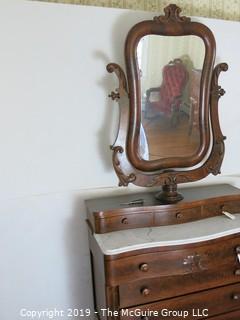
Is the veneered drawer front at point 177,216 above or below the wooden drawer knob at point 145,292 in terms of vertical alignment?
above

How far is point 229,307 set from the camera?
133cm

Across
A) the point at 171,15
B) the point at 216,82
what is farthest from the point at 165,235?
the point at 171,15

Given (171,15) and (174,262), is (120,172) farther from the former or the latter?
(171,15)

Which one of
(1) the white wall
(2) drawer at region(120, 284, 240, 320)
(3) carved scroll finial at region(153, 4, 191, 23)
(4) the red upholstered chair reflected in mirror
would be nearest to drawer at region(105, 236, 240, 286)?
(2) drawer at region(120, 284, 240, 320)

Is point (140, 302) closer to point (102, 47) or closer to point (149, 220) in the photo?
point (149, 220)

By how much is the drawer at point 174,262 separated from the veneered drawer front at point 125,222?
164 millimetres

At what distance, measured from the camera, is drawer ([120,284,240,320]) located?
1.20 meters

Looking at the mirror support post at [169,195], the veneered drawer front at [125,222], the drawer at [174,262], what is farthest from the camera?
the mirror support post at [169,195]

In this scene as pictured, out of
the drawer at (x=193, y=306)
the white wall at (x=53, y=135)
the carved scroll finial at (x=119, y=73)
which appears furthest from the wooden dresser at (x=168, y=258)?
the carved scroll finial at (x=119, y=73)

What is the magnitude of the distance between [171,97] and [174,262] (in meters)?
0.79

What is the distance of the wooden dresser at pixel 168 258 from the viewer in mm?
1158

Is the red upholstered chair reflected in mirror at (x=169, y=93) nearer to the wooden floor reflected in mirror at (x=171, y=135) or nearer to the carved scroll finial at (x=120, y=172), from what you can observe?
the wooden floor reflected in mirror at (x=171, y=135)

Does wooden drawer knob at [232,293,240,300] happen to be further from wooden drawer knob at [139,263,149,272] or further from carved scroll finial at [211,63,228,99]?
carved scroll finial at [211,63,228,99]

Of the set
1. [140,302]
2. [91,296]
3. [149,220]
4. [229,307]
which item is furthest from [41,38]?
[229,307]
